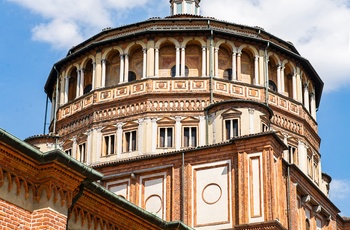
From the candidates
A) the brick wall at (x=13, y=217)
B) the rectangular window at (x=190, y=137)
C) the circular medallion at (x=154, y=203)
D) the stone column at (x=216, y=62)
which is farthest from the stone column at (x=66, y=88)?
the brick wall at (x=13, y=217)

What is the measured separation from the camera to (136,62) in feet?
131

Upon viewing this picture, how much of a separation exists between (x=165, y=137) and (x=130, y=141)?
5.87ft

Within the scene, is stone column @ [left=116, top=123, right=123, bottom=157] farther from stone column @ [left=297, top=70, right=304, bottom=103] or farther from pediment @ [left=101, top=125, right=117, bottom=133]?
stone column @ [left=297, top=70, right=304, bottom=103]

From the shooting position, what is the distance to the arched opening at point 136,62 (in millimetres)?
39625

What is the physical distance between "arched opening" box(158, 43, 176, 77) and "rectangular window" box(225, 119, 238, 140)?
229 inches

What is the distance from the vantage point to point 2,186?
1580 cm

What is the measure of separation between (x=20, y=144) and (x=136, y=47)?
24.5 metres

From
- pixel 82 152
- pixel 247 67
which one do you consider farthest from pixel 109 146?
pixel 247 67

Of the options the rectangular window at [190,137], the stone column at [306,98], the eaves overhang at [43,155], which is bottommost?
the eaves overhang at [43,155]

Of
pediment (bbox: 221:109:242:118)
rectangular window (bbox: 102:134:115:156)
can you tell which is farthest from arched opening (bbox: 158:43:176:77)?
pediment (bbox: 221:109:242:118)

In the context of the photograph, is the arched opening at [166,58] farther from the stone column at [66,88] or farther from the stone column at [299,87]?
the stone column at [299,87]

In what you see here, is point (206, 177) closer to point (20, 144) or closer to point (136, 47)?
point (136, 47)

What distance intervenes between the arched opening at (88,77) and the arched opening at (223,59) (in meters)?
6.97

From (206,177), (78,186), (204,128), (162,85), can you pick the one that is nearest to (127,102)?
(162,85)
